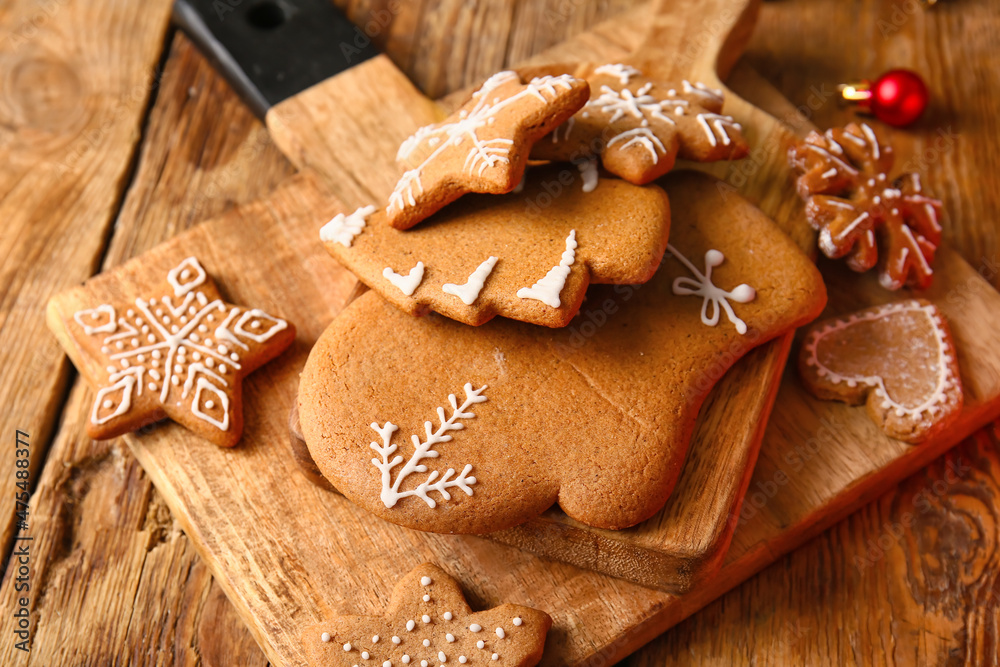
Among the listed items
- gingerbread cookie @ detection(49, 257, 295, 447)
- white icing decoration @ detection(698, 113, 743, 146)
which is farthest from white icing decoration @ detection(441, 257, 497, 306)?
white icing decoration @ detection(698, 113, 743, 146)

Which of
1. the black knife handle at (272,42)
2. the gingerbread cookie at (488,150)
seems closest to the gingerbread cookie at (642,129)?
the gingerbread cookie at (488,150)

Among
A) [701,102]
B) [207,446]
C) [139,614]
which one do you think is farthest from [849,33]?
[139,614]

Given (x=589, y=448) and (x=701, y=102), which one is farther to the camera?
(x=701, y=102)

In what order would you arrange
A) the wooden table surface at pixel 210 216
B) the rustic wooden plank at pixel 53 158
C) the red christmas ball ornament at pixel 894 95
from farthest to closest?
the red christmas ball ornament at pixel 894 95 → the rustic wooden plank at pixel 53 158 → the wooden table surface at pixel 210 216

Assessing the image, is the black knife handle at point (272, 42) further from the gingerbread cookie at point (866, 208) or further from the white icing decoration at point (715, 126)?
the gingerbread cookie at point (866, 208)

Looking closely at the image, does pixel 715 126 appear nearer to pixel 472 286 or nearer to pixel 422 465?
pixel 472 286

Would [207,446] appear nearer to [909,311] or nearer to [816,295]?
[816,295]
